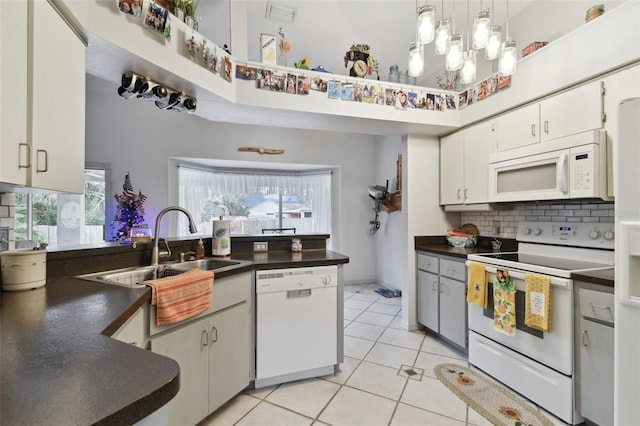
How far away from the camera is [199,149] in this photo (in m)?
4.32

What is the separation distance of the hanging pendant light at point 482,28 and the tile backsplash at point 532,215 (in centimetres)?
145

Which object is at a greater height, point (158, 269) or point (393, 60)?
point (393, 60)

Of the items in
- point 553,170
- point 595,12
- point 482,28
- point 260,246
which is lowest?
point 260,246

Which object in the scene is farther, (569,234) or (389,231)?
(389,231)

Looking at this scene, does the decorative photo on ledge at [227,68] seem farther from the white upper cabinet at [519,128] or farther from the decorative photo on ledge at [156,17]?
the white upper cabinet at [519,128]

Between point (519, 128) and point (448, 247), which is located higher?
point (519, 128)

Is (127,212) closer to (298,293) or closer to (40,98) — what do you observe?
(298,293)

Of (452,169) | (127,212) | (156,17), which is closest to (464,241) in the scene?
(452,169)

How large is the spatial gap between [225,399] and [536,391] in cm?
194

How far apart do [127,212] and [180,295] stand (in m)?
2.81

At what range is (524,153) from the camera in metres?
2.32

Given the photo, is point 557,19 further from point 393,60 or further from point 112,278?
point 112,278

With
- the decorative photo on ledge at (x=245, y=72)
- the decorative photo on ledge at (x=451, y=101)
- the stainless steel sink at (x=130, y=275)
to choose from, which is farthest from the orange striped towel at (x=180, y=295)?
the decorative photo on ledge at (x=451, y=101)

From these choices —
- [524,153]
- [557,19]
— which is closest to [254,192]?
[524,153]
